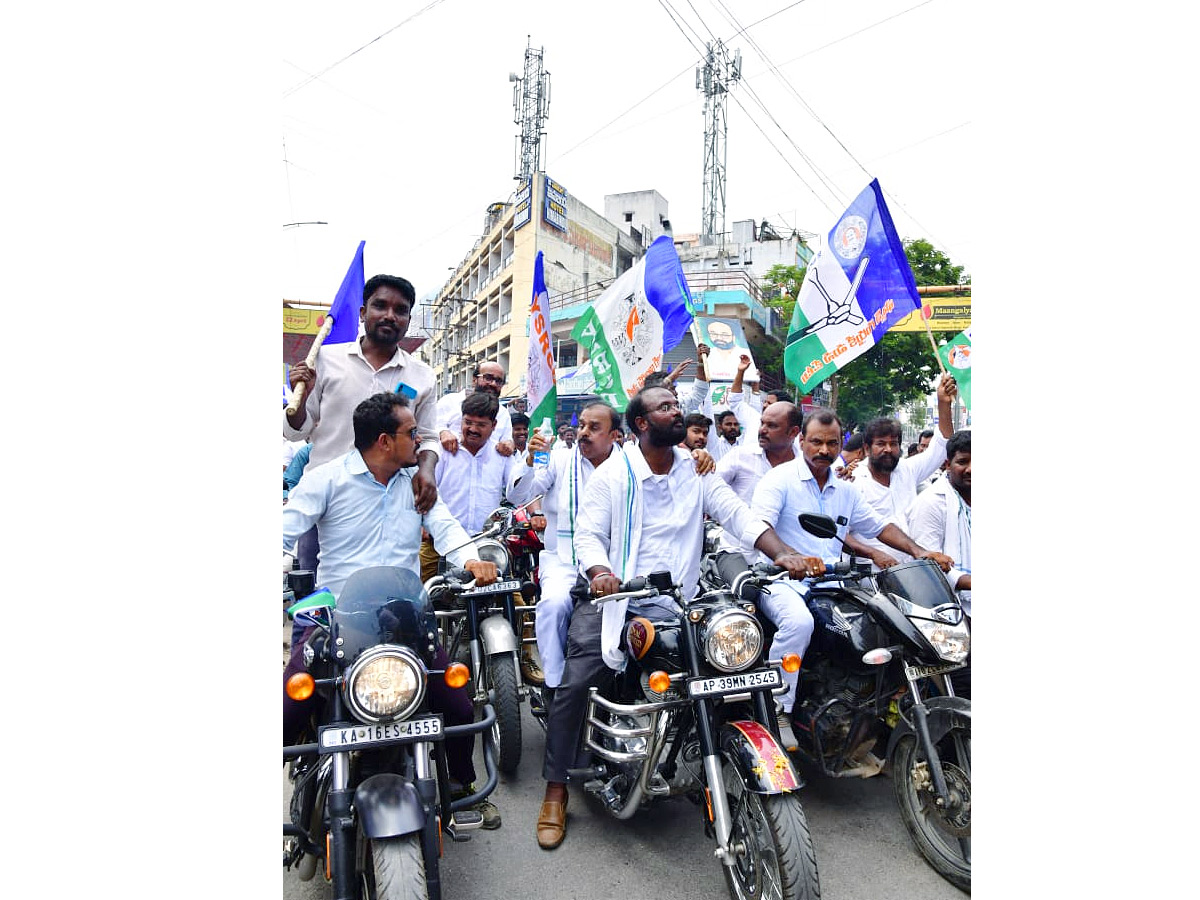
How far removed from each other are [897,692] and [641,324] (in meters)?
2.92

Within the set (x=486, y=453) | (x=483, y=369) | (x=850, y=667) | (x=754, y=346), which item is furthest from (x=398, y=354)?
(x=754, y=346)

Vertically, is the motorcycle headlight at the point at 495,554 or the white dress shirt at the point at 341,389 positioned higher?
the white dress shirt at the point at 341,389

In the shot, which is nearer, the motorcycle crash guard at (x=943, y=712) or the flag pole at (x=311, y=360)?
the motorcycle crash guard at (x=943, y=712)

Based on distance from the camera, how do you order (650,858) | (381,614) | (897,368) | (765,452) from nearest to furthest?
1. (381,614)
2. (650,858)
3. (765,452)
4. (897,368)

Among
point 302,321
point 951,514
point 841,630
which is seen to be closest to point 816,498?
point 951,514

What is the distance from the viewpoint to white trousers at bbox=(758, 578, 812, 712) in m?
3.15

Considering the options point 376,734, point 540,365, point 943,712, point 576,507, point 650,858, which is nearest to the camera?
point 376,734

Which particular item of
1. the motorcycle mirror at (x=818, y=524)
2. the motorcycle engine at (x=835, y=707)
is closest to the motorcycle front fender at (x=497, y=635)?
the motorcycle engine at (x=835, y=707)

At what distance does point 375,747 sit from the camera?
213 centimetres

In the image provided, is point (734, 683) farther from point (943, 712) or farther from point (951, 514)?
point (951, 514)

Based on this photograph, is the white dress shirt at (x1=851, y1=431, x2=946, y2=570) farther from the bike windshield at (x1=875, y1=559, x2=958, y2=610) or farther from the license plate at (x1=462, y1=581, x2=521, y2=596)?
the license plate at (x1=462, y1=581, x2=521, y2=596)

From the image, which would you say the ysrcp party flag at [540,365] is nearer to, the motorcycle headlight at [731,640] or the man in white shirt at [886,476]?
the man in white shirt at [886,476]

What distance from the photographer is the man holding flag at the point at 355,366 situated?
3.65m

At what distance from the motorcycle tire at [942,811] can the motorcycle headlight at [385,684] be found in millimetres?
1887
